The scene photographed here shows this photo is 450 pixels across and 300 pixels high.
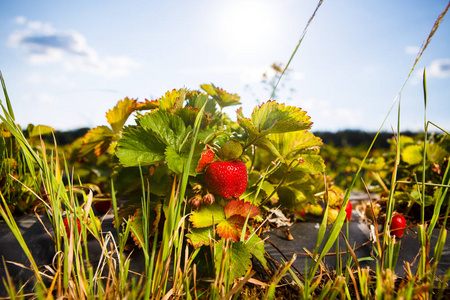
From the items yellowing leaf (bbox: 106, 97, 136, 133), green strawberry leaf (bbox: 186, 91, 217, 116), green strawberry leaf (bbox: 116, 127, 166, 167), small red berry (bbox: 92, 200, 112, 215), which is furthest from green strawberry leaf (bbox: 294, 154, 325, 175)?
small red berry (bbox: 92, 200, 112, 215)

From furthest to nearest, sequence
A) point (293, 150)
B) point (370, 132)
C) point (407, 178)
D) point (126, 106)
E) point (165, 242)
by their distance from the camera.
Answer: point (370, 132) → point (407, 178) → point (126, 106) → point (293, 150) → point (165, 242)

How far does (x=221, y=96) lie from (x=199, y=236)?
536mm

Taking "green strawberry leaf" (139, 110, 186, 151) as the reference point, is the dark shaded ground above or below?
below

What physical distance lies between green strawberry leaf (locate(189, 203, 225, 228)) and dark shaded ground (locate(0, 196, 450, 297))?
0.21m

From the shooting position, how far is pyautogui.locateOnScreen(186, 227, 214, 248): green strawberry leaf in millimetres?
841

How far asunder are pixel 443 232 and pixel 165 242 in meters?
0.67

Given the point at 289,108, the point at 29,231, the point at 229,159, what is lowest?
the point at 29,231

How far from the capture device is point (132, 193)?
1.11 meters

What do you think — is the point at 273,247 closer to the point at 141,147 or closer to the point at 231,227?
the point at 231,227

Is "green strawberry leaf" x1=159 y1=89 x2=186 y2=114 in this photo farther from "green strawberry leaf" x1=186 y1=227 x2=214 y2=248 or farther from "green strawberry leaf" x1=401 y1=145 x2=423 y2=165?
"green strawberry leaf" x1=401 y1=145 x2=423 y2=165

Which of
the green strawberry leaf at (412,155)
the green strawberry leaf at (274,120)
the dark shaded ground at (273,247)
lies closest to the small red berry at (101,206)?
the dark shaded ground at (273,247)

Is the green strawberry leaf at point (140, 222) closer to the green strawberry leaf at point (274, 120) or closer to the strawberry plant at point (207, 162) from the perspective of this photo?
the strawberry plant at point (207, 162)

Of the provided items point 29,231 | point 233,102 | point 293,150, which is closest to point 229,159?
point 293,150

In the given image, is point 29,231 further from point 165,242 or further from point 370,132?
point 370,132
